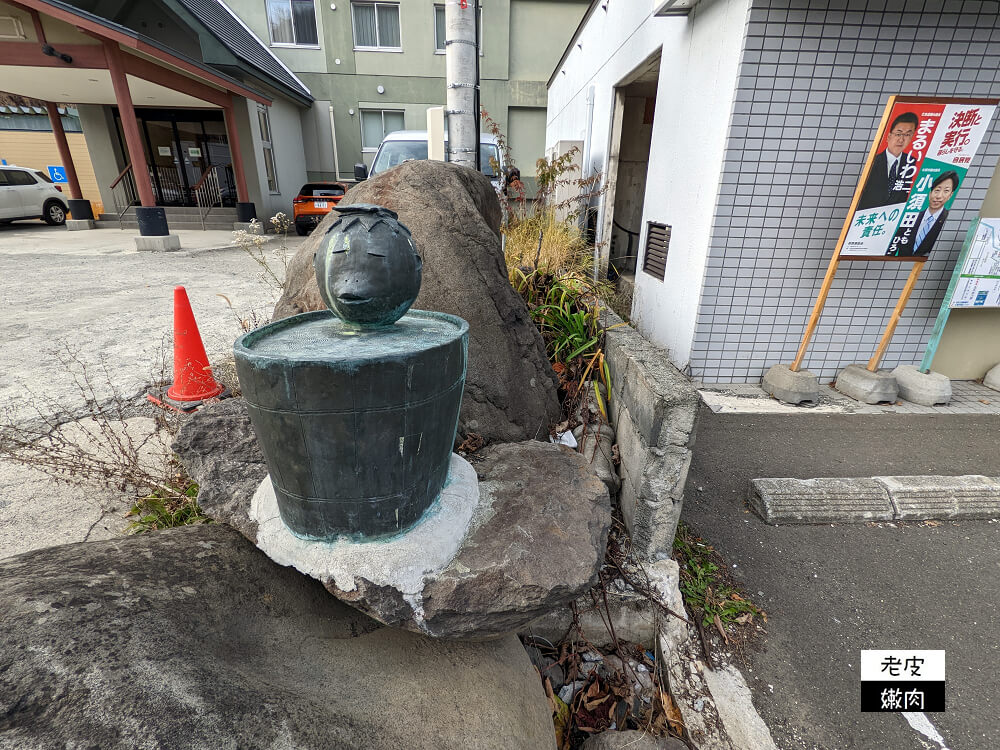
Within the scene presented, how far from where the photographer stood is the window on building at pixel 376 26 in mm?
14688

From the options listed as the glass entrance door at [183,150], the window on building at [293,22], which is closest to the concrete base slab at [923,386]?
the glass entrance door at [183,150]

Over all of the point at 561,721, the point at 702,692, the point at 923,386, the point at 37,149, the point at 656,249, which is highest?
the point at 37,149

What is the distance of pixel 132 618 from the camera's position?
1.17m

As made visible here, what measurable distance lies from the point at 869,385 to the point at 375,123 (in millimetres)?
15585

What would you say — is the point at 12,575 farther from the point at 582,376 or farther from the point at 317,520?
the point at 582,376

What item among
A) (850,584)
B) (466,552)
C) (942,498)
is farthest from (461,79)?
(942,498)

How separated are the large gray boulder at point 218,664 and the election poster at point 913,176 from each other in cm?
385

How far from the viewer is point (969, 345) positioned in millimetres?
4391

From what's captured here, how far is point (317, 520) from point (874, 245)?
428cm

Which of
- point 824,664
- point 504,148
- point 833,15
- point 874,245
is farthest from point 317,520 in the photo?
point 504,148

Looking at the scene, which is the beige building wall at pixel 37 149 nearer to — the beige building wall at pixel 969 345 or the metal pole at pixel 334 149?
the metal pole at pixel 334 149

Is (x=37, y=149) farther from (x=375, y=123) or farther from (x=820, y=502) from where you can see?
(x=820, y=502)

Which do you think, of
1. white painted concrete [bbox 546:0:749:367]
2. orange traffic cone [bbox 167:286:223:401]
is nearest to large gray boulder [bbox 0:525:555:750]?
orange traffic cone [bbox 167:286:223:401]

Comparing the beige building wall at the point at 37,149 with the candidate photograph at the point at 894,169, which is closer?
the candidate photograph at the point at 894,169
